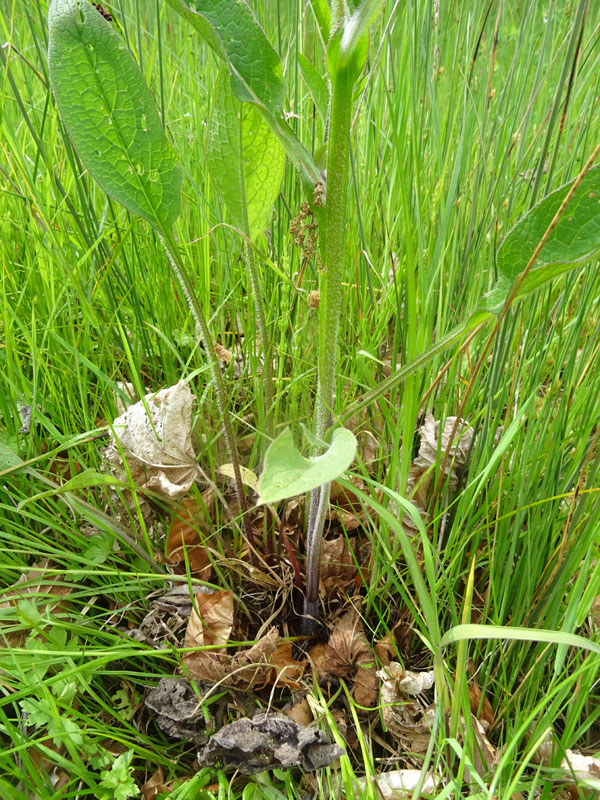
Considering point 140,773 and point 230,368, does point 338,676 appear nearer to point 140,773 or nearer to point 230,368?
point 140,773

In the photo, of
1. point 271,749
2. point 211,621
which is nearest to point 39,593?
point 211,621

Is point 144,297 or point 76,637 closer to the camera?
point 76,637

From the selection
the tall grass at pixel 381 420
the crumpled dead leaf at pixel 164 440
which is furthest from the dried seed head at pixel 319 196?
the crumpled dead leaf at pixel 164 440

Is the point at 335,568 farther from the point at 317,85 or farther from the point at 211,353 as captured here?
the point at 317,85

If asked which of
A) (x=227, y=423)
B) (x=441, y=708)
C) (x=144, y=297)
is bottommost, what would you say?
(x=441, y=708)

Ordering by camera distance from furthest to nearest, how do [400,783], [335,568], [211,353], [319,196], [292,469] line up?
[335,568]
[211,353]
[400,783]
[319,196]
[292,469]

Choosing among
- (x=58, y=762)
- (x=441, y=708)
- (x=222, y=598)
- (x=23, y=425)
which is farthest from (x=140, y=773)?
(x=23, y=425)

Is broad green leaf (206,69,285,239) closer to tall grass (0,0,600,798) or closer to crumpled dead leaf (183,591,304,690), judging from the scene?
tall grass (0,0,600,798)
